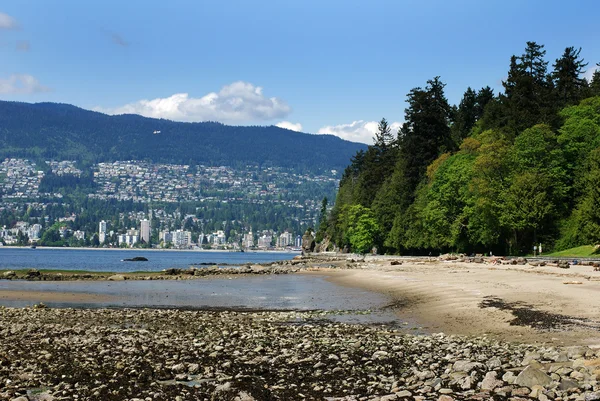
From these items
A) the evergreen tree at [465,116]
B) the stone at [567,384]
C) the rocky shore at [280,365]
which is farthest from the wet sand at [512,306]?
the evergreen tree at [465,116]

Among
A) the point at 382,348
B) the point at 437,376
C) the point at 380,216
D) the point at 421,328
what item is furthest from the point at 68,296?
the point at 380,216

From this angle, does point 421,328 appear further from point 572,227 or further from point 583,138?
point 583,138

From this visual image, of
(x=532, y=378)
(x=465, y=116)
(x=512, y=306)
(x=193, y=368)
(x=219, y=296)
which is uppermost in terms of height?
(x=465, y=116)

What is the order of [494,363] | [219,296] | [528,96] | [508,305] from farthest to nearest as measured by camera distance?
[528,96], [219,296], [508,305], [494,363]

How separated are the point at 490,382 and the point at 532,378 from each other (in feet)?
2.16

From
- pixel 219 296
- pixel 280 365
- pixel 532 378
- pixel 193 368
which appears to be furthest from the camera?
pixel 219 296

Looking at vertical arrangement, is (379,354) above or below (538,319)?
below

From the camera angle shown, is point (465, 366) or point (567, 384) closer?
point (567, 384)

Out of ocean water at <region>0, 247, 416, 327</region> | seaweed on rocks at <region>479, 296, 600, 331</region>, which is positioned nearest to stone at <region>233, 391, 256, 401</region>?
seaweed on rocks at <region>479, 296, 600, 331</region>

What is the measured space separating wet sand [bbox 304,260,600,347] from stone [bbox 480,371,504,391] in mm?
3750

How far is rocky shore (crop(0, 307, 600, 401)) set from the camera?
10.5 metres

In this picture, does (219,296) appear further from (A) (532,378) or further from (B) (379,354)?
(A) (532,378)

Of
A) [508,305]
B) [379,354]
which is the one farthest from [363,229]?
[379,354]

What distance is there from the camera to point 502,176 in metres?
70.1
